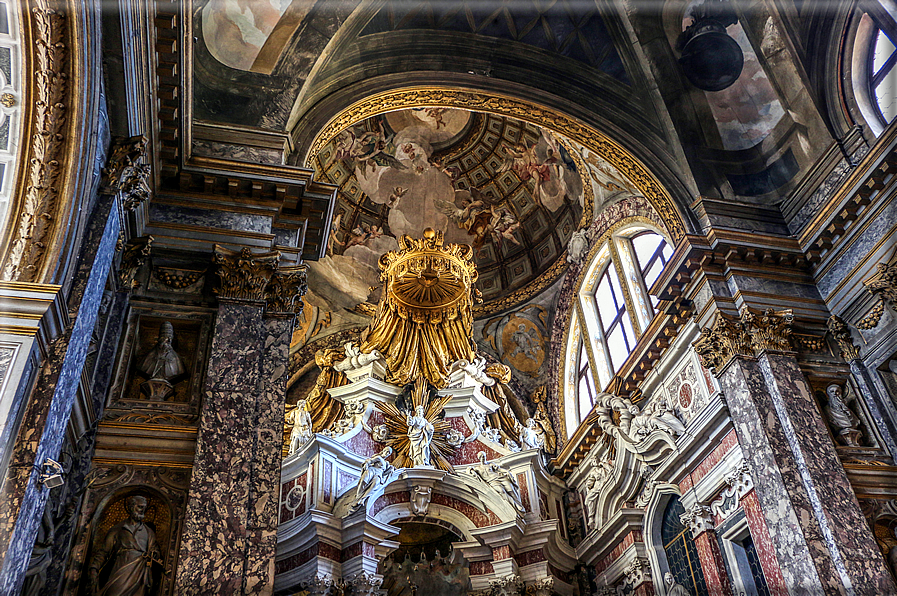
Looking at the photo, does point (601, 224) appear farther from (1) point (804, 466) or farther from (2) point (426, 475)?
(1) point (804, 466)

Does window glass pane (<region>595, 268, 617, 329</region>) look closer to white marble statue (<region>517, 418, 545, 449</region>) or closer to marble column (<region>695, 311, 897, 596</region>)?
white marble statue (<region>517, 418, 545, 449</region>)

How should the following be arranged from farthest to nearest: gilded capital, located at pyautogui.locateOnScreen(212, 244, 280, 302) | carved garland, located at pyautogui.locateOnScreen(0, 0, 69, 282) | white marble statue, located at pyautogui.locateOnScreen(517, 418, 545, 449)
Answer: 1. white marble statue, located at pyautogui.locateOnScreen(517, 418, 545, 449)
2. gilded capital, located at pyautogui.locateOnScreen(212, 244, 280, 302)
3. carved garland, located at pyautogui.locateOnScreen(0, 0, 69, 282)

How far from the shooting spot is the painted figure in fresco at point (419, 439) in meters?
12.6

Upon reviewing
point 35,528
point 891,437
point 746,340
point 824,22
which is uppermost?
point 824,22

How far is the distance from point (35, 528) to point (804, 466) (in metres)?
7.27

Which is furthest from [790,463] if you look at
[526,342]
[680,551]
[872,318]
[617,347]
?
[526,342]

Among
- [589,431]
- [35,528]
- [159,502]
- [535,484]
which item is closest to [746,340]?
[589,431]

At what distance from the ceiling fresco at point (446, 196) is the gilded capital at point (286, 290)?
813 cm

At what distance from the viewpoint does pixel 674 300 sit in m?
10.1

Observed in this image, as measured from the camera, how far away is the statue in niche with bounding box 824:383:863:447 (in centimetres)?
828

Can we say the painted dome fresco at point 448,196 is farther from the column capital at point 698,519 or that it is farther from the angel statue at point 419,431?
the column capital at point 698,519

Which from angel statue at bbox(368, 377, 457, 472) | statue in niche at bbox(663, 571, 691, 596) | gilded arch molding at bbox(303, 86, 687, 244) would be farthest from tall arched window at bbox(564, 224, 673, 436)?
statue in niche at bbox(663, 571, 691, 596)

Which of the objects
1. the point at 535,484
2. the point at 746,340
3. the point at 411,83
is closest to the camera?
the point at 746,340

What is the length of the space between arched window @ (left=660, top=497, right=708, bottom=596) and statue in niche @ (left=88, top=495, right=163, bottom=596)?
7157 mm
